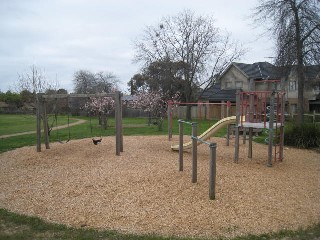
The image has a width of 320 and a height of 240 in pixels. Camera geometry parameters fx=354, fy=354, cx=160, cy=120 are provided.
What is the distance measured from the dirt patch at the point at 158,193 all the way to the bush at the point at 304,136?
10.7ft

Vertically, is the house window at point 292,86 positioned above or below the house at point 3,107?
above

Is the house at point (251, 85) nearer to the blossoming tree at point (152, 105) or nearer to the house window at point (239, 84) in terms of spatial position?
the house window at point (239, 84)

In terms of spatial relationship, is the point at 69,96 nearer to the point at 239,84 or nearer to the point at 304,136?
the point at 304,136

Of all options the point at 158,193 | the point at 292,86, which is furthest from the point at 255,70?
the point at 158,193

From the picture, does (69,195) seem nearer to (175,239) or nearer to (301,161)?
(175,239)

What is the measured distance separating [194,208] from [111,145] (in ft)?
21.5

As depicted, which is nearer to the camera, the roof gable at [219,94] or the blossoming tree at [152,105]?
the blossoming tree at [152,105]

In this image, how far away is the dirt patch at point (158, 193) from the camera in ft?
17.7

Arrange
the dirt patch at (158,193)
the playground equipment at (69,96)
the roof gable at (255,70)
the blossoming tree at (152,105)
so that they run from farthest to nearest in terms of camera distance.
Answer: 1. the roof gable at (255,70)
2. the blossoming tree at (152,105)
3. the playground equipment at (69,96)
4. the dirt patch at (158,193)

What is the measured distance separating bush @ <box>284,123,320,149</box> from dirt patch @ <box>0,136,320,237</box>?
3256mm

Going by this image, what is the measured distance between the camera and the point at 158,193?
663cm

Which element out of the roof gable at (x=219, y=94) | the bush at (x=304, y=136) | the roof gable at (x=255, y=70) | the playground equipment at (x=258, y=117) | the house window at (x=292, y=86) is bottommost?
the bush at (x=304, y=136)

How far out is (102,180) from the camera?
7.55 metres

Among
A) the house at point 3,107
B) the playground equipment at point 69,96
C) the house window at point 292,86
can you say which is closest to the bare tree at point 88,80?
the house at point 3,107
